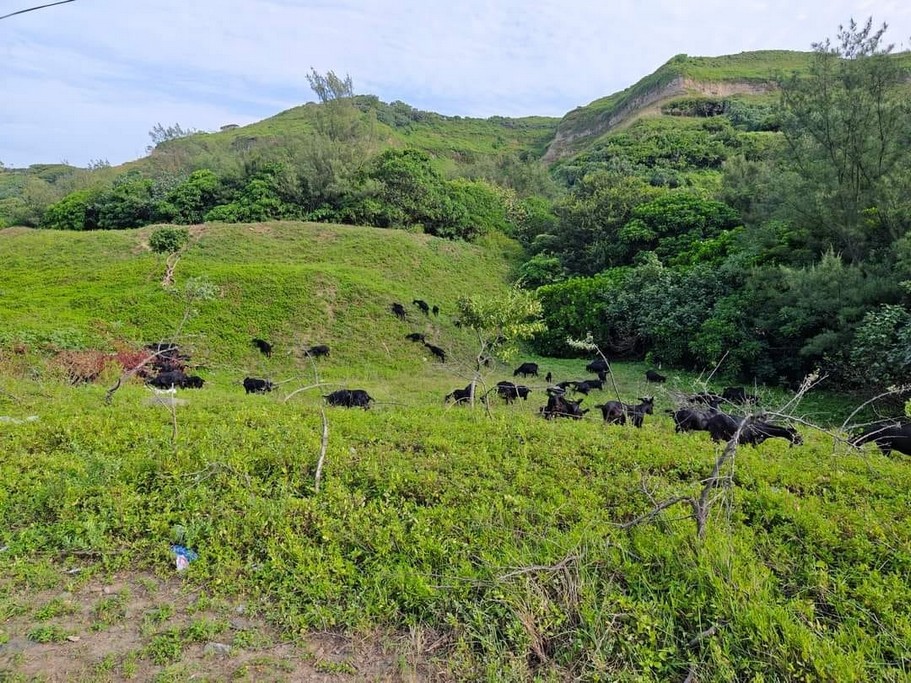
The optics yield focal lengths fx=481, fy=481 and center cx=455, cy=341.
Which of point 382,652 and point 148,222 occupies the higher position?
point 148,222

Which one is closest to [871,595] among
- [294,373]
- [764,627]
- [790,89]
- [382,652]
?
[764,627]

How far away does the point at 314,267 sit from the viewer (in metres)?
20.4

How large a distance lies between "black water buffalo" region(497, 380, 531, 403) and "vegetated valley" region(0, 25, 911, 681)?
8.2 inches

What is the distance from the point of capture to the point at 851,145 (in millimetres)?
12742

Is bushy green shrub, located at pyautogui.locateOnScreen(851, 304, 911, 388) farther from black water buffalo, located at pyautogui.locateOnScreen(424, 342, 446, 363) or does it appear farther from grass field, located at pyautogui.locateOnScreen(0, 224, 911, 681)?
black water buffalo, located at pyautogui.locateOnScreen(424, 342, 446, 363)

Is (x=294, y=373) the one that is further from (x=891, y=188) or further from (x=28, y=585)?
(x=891, y=188)

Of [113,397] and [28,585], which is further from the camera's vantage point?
[113,397]

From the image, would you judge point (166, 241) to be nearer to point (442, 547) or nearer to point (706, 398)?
point (706, 398)

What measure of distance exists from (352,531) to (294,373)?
11059mm

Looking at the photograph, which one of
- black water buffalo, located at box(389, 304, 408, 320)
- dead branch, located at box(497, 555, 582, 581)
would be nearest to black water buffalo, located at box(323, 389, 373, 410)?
dead branch, located at box(497, 555, 582, 581)

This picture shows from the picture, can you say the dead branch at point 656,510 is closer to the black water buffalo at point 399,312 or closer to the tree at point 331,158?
the black water buffalo at point 399,312

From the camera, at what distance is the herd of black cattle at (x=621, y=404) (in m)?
6.41

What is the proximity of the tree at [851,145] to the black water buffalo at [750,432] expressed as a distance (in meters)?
9.24

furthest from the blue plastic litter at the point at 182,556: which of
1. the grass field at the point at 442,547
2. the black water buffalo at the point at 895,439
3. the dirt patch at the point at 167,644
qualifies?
the black water buffalo at the point at 895,439
